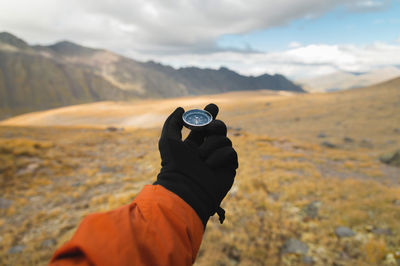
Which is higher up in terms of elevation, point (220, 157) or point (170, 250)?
point (220, 157)

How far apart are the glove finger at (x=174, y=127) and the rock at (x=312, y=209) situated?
256 inches

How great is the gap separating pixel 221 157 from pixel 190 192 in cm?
62

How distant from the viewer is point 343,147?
74.4 feet

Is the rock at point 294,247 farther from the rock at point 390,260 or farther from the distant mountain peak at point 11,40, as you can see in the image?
the distant mountain peak at point 11,40

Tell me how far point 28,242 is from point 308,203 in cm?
923

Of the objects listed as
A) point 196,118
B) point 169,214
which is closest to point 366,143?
point 196,118

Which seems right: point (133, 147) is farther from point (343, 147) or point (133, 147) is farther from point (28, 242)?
point (343, 147)

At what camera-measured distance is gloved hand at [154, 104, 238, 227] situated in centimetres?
242

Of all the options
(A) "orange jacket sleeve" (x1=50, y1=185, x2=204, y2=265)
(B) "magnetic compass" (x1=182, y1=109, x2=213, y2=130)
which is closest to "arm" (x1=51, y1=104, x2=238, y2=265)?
(A) "orange jacket sleeve" (x1=50, y1=185, x2=204, y2=265)

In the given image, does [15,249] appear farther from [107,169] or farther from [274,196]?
[274,196]

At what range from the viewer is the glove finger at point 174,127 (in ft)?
9.47

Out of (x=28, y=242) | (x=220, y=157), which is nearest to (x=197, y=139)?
(x=220, y=157)

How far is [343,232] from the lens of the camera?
616cm

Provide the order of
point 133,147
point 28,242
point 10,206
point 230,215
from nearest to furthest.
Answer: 1. point 28,242
2. point 230,215
3. point 10,206
4. point 133,147
